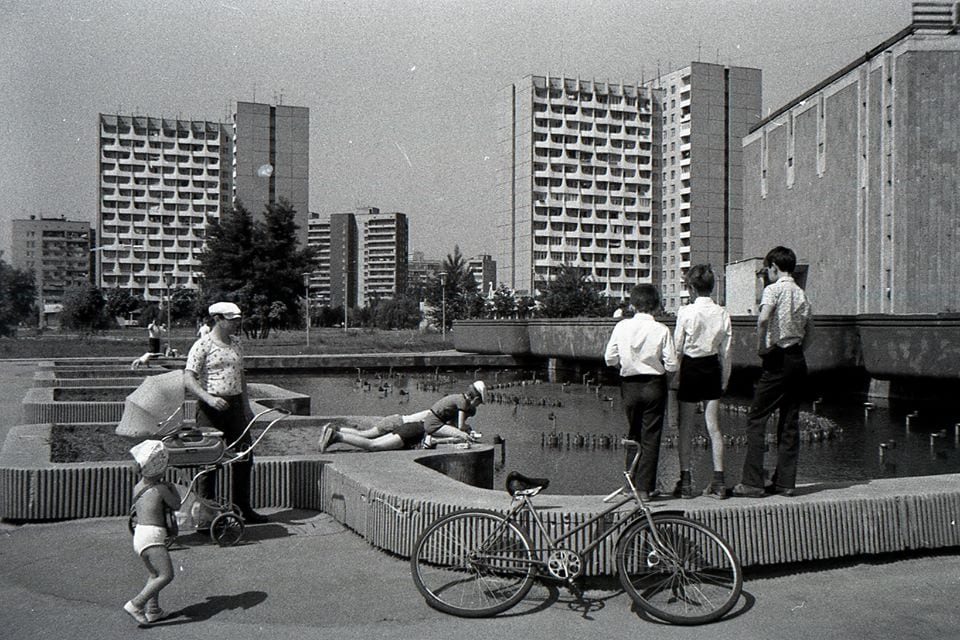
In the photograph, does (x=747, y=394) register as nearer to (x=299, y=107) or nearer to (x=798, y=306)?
(x=798, y=306)

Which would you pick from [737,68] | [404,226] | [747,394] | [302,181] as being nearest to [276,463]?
[747,394]

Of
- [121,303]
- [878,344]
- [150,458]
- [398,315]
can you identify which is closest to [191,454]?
[150,458]

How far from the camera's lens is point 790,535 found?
Answer: 20.2ft

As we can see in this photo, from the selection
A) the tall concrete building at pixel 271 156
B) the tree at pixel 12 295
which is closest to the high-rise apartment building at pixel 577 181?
the tall concrete building at pixel 271 156

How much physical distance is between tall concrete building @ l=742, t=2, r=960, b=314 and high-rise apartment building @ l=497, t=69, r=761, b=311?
2506 inches

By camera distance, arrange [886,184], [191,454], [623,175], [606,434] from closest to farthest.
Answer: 1. [191,454]
2. [606,434]
3. [886,184]
4. [623,175]

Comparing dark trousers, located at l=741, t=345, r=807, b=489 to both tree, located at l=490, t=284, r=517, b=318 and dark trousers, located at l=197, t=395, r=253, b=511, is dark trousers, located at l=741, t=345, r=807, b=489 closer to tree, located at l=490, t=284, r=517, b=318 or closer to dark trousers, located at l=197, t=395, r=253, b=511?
dark trousers, located at l=197, t=395, r=253, b=511

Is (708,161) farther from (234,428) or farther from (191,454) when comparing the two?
(191,454)

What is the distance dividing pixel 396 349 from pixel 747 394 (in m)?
27.0

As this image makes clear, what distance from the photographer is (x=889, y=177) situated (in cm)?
3444

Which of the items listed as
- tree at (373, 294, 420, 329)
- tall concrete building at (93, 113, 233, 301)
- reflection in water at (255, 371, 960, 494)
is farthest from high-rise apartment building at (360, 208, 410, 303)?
reflection in water at (255, 371, 960, 494)

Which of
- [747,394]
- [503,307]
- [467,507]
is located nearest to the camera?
[467,507]

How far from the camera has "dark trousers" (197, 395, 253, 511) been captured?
741 centimetres

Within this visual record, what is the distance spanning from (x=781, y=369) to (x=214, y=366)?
4.58 metres
